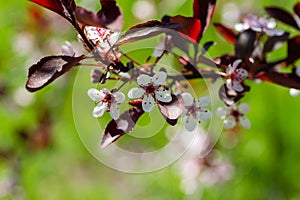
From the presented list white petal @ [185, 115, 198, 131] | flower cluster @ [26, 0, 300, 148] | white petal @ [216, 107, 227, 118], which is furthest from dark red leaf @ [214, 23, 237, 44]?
white petal @ [185, 115, 198, 131]

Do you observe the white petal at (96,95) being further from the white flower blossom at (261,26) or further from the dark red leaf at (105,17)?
the white flower blossom at (261,26)

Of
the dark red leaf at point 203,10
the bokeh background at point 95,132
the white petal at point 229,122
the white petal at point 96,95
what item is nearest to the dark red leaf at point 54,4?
the white petal at point 96,95

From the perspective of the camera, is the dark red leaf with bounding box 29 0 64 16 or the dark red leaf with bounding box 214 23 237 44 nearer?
the dark red leaf with bounding box 29 0 64 16

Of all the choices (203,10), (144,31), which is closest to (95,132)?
(203,10)

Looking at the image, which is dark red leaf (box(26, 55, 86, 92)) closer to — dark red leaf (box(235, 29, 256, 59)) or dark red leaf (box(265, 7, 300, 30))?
dark red leaf (box(235, 29, 256, 59))

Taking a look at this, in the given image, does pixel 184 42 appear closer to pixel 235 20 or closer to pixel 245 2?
pixel 235 20

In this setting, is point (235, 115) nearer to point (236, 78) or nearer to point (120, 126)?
point (236, 78)
